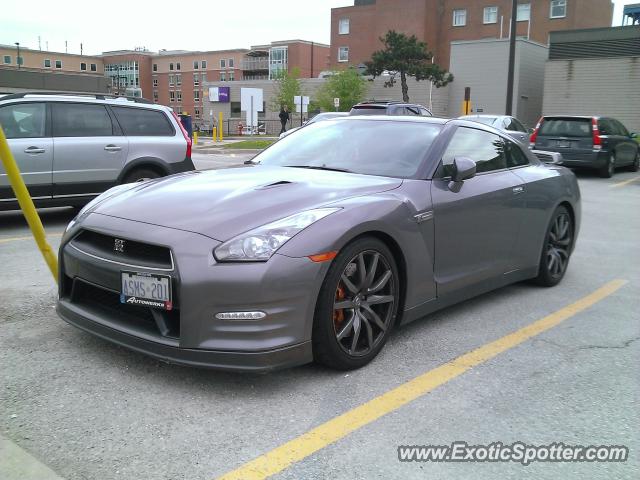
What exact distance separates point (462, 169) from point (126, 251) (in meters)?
2.27

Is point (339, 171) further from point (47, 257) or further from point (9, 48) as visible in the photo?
point (9, 48)

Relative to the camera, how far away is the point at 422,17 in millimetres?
63125

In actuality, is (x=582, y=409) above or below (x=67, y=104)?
below

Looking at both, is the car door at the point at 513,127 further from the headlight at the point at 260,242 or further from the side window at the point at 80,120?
the headlight at the point at 260,242

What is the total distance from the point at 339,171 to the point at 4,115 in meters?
5.31

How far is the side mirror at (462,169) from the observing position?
13.7 ft

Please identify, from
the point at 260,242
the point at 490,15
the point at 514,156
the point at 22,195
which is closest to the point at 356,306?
the point at 260,242

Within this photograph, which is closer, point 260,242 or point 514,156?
point 260,242

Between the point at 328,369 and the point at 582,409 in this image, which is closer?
the point at 582,409

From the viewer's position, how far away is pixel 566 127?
653 inches

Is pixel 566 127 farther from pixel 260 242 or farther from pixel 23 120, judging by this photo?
pixel 260 242

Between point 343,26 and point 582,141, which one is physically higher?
point 343,26

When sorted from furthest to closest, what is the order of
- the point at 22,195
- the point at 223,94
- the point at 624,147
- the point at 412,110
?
the point at 223,94 < the point at 412,110 < the point at 624,147 < the point at 22,195

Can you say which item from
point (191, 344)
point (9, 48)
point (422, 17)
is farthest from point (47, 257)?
point (9, 48)
